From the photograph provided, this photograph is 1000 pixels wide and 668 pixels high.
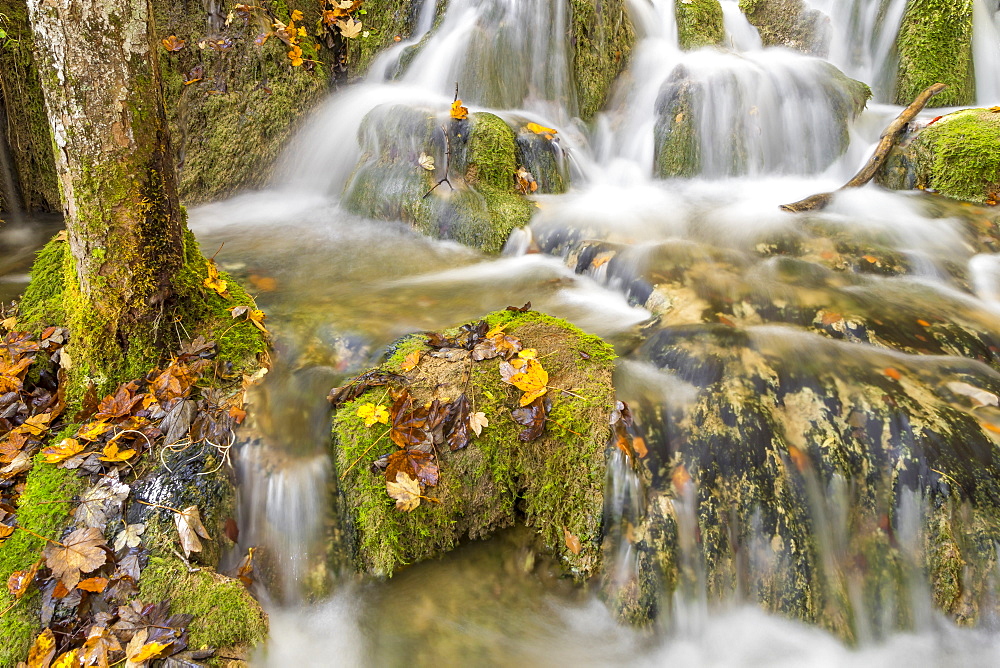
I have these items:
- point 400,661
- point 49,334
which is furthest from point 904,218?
point 49,334

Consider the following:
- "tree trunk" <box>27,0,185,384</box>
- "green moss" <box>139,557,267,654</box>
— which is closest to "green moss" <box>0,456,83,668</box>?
"green moss" <box>139,557,267,654</box>

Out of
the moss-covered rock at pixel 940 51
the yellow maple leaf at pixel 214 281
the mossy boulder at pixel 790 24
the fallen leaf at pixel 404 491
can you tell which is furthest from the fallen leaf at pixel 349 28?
the moss-covered rock at pixel 940 51

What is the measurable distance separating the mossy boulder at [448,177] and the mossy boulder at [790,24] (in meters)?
6.32

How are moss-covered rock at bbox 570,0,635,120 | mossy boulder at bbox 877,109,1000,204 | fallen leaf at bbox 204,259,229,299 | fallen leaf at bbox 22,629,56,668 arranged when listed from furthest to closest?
1. moss-covered rock at bbox 570,0,635,120
2. mossy boulder at bbox 877,109,1000,204
3. fallen leaf at bbox 204,259,229,299
4. fallen leaf at bbox 22,629,56,668

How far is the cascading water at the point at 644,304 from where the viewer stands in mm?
2719

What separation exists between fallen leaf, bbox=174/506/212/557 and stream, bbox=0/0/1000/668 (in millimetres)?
225

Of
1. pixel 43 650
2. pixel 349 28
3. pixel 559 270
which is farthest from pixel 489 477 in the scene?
pixel 349 28

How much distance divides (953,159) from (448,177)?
17.3 feet

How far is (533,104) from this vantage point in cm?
723

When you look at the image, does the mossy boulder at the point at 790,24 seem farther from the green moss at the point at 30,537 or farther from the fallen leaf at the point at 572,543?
the green moss at the point at 30,537

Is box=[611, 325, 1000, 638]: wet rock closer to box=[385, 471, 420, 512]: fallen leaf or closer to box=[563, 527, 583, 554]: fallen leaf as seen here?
box=[563, 527, 583, 554]: fallen leaf

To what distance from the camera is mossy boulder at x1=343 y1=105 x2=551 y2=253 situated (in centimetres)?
555

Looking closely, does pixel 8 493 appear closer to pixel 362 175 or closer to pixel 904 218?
pixel 362 175

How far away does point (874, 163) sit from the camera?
6441 millimetres
